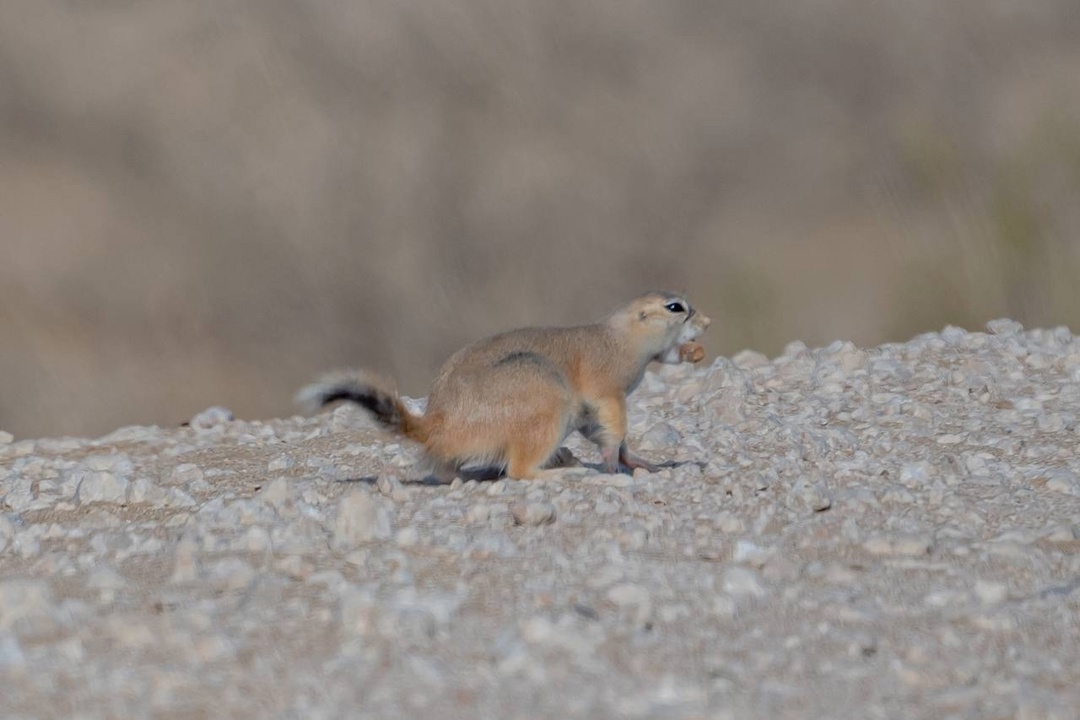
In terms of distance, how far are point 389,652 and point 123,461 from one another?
3.45 metres

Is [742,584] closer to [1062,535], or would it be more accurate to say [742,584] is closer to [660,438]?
[1062,535]

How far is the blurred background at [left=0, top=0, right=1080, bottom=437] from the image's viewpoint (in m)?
15.2

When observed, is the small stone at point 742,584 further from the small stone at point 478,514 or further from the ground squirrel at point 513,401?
the ground squirrel at point 513,401

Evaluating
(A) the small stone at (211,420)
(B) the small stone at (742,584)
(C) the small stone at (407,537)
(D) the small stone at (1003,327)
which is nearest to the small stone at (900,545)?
(B) the small stone at (742,584)

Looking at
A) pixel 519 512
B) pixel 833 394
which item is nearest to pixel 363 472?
pixel 519 512

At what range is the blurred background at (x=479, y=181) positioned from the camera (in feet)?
49.8

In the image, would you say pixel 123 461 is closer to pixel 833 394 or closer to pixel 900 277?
pixel 833 394

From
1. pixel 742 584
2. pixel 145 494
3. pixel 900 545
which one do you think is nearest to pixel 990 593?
pixel 900 545

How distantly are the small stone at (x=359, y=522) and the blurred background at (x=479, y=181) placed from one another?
9.29 metres

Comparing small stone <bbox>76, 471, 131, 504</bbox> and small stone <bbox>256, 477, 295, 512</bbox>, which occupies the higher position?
small stone <bbox>76, 471, 131, 504</bbox>

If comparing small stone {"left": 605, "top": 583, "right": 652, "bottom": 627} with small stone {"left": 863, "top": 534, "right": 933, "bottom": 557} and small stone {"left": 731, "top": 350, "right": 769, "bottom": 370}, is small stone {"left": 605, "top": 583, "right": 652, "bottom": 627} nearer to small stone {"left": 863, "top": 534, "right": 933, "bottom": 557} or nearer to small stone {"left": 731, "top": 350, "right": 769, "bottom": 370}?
small stone {"left": 863, "top": 534, "right": 933, "bottom": 557}

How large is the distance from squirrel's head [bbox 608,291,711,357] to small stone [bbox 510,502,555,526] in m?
1.63

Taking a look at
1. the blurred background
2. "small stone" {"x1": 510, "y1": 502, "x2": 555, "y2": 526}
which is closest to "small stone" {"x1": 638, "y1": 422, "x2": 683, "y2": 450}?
"small stone" {"x1": 510, "y1": 502, "x2": 555, "y2": 526}

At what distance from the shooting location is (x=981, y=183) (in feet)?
53.0
